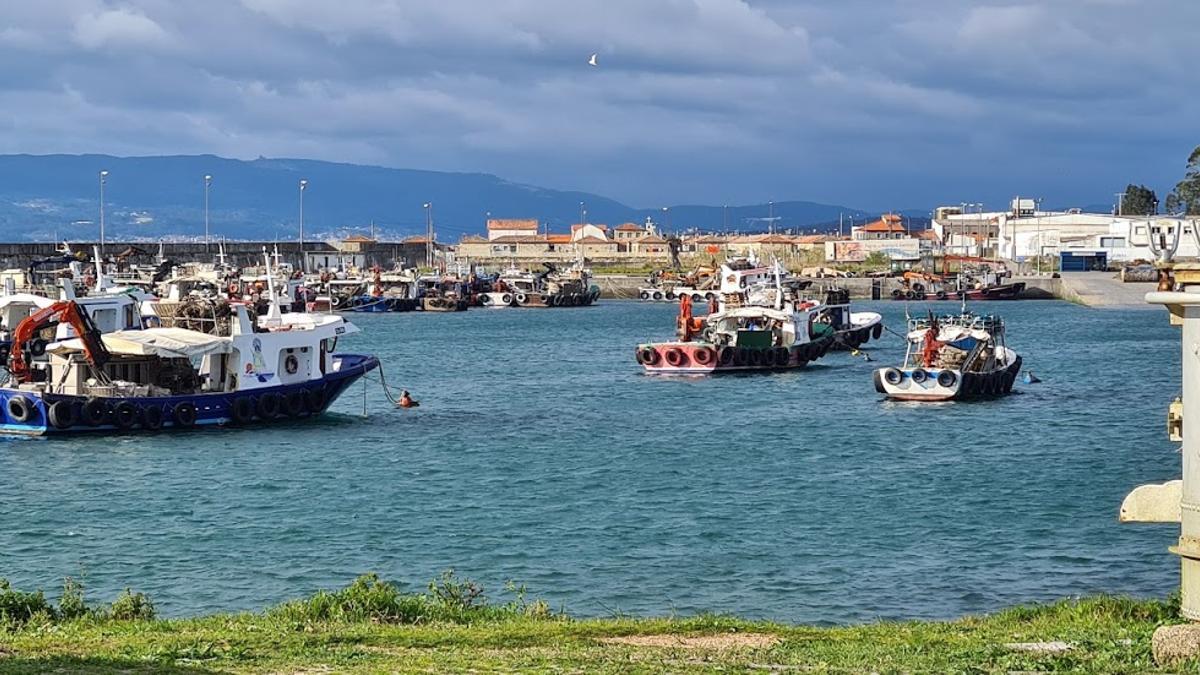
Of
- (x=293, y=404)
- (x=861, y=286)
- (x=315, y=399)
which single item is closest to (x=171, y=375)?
(x=293, y=404)

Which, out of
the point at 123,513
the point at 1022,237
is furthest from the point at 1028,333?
the point at 1022,237

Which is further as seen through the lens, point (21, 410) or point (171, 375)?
point (171, 375)

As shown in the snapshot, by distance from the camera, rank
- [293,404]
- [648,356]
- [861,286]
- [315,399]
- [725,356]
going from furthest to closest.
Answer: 1. [861,286]
2. [648,356]
3. [725,356]
4. [315,399]
5. [293,404]

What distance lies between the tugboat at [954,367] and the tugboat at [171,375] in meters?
16.3

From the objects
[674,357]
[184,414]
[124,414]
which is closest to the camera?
[124,414]

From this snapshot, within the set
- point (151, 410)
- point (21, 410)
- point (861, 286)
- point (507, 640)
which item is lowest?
point (861, 286)

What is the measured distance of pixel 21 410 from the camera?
39.9m

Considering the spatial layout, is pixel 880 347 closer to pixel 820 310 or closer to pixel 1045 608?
pixel 820 310

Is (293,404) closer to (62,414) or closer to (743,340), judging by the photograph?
(62,414)

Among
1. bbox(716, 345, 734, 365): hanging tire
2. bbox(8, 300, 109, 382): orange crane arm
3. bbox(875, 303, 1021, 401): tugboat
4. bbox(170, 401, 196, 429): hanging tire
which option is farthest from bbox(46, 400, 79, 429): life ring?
bbox(716, 345, 734, 365): hanging tire

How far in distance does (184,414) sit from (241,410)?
1.60 m

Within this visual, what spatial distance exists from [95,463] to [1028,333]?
2453 inches

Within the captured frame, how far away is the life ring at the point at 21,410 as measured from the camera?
3984 cm

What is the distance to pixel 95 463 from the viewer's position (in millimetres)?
36500
